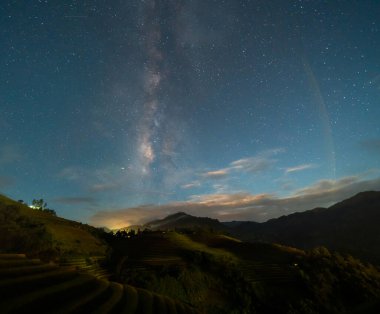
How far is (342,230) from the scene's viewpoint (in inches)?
5743

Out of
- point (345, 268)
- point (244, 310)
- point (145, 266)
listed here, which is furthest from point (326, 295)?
point (145, 266)

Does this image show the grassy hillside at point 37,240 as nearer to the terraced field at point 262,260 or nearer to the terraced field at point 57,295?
the terraced field at point 262,260

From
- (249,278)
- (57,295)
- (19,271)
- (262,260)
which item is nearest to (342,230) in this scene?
(262,260)

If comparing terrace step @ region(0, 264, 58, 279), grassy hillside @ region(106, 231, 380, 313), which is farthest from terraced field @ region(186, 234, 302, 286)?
terrace step @ region(0, 264, 58, 279)

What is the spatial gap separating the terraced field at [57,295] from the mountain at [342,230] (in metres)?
93.2

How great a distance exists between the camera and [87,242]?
4662 centimetres

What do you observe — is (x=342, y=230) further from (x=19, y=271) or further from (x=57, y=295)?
(x=19, y=271)

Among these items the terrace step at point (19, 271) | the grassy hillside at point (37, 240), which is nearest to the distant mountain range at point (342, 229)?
the grassy hillside at point (37, 240)

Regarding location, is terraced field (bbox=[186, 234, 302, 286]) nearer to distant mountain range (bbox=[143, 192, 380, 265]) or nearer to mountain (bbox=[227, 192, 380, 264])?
distant mountain range (bbox=[143, 192, 380, 265])

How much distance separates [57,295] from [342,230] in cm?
16041

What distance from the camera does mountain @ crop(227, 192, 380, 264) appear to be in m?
123

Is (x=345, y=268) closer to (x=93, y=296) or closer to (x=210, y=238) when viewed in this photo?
(x=210, y=238)

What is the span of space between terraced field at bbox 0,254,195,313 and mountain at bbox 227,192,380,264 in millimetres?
93159

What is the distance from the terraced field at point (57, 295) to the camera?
9.33 meters
